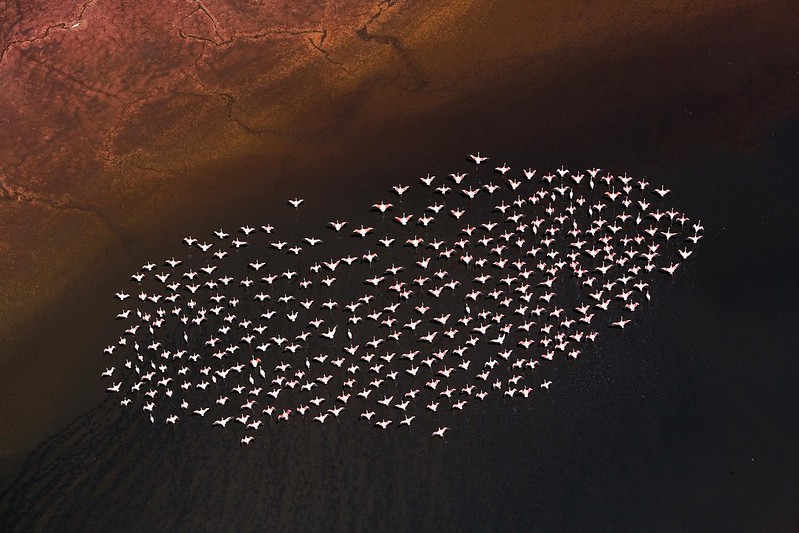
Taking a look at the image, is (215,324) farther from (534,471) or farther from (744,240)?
(744,240)

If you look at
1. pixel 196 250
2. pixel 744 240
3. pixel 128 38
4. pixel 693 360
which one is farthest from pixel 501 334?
pixel 128 38

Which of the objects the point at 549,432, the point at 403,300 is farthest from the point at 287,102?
the point at 549,432

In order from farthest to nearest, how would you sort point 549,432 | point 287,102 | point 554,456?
point 287,102, point 549,432, point 554,456

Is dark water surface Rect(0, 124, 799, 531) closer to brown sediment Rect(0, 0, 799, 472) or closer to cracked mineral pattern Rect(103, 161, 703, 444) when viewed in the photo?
cracked mineral pattern Rect(103, 161, 703, 444)

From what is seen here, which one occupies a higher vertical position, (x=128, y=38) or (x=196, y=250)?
(x=128, y=38)

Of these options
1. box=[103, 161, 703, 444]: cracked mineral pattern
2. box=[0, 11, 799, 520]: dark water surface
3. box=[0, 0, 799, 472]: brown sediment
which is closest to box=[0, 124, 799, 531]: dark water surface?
box=[0, 11, 799, 520]: dark water surface

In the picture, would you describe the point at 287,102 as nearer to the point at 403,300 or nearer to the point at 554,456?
the point at 403,300
